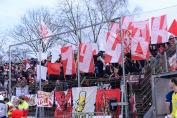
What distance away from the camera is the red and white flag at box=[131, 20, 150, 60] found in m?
14.1

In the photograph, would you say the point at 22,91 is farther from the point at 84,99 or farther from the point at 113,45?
the point at 113,45

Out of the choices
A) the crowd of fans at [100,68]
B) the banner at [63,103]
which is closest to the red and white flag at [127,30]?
the crowd of fans at [100,68]

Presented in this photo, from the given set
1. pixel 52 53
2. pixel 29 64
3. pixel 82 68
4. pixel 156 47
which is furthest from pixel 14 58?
pixel 156 47

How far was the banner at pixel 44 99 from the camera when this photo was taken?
18.3 m

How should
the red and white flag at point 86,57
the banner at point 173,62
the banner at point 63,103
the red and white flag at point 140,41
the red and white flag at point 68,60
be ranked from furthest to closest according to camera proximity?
the red and white flag at point 68,60 < the banner at point 63,103 < the red and white flag at point 86,57 < the red and white flag at point 140,41 < the banner at point 173,62

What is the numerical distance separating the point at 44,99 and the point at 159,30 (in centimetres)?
710

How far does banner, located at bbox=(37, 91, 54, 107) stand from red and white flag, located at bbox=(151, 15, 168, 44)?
6.35m

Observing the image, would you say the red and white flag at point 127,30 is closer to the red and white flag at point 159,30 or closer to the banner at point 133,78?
the red and white flag at point 159,30

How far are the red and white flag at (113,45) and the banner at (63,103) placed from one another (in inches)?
119

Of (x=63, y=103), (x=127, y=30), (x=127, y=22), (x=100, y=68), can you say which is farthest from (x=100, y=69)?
(x=127, y=22)

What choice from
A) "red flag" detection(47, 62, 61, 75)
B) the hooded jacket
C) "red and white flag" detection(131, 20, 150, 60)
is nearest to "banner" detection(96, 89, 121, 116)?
"red and white flag" detection(131, 20, 150, 60)

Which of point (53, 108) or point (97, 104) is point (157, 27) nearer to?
point (97, 104)

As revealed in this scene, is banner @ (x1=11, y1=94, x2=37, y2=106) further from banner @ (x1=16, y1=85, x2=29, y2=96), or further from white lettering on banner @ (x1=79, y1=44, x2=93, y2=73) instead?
white lettering on banner @ (x1=79, y1=44, x2=93, y2=73)

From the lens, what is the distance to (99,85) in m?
16.7
